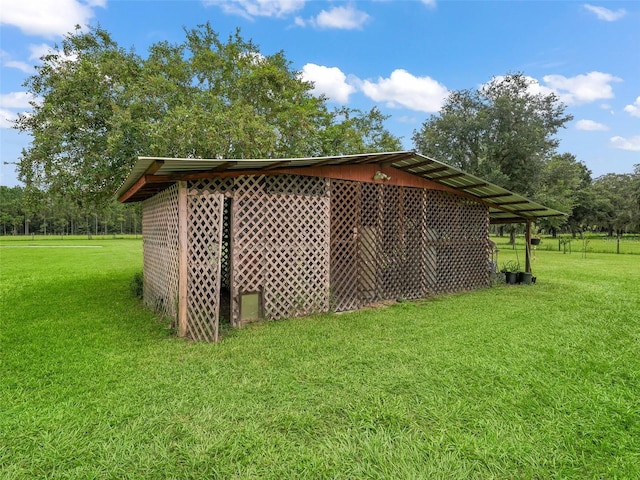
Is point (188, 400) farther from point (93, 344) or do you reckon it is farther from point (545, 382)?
point (545, 382)

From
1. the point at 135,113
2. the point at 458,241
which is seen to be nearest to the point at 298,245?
the point at 458,241

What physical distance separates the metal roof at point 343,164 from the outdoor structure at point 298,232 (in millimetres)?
28

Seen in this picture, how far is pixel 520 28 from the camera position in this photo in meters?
10.5

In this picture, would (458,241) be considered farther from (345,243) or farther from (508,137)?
(508,137)

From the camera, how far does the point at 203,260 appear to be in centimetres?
498

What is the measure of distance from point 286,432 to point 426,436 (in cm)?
102

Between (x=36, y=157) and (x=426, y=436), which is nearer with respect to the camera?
(x=426, y=436)

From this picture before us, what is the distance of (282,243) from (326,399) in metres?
3.16

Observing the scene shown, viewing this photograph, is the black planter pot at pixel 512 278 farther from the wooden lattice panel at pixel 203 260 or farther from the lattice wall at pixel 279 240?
the wooden lattice panel at pixel 203 260

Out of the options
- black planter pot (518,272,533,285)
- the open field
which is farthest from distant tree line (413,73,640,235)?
black planter pot (518,272,533,285)

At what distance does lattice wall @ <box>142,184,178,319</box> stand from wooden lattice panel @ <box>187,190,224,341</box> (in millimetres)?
411

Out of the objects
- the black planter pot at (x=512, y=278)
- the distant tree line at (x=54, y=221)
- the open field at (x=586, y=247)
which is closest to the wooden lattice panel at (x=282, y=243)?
the black planter pot at (x=512, y=278)

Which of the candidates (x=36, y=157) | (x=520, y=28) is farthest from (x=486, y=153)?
(x=36, y=157)

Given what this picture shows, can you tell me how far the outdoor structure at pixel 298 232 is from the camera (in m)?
4.97
